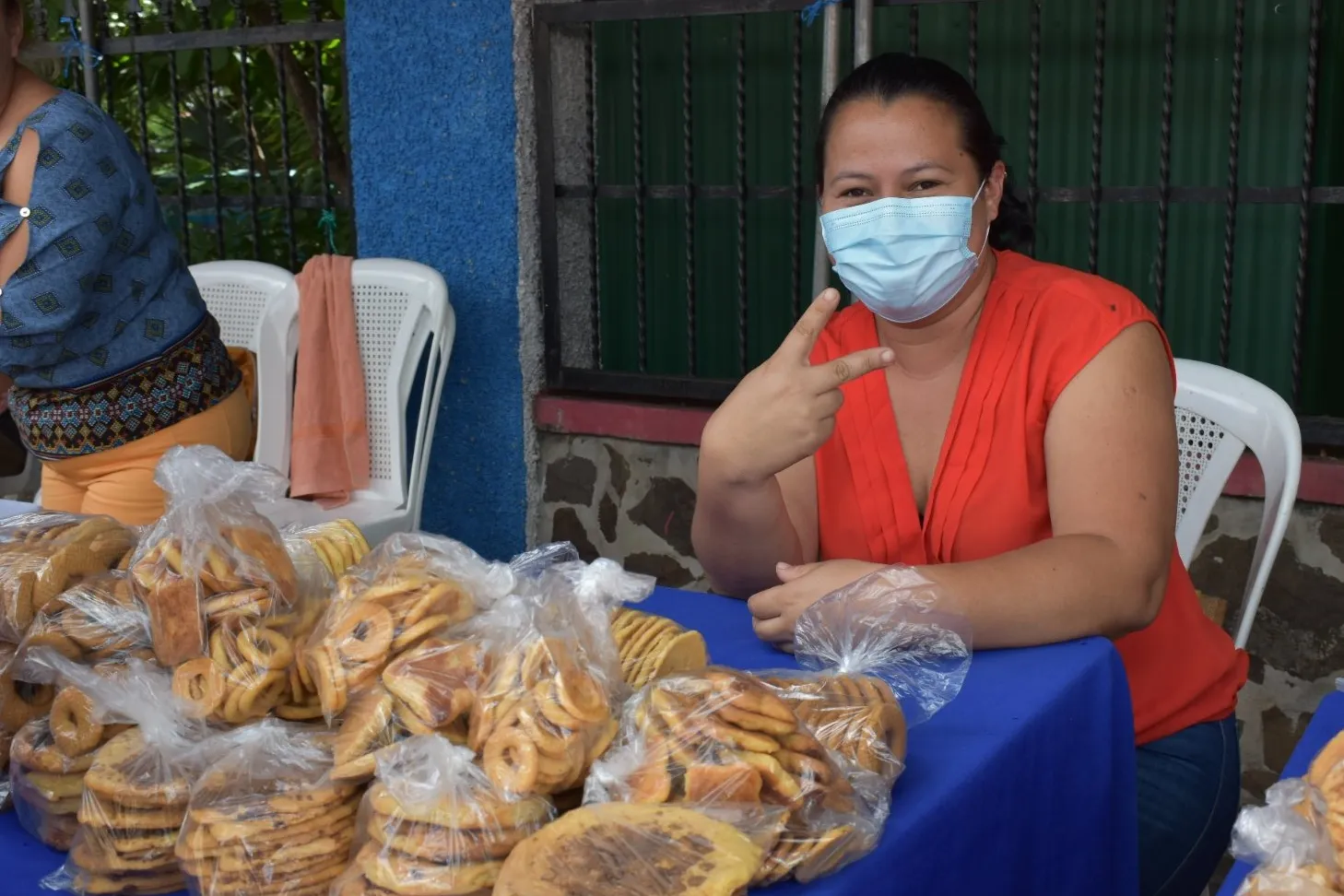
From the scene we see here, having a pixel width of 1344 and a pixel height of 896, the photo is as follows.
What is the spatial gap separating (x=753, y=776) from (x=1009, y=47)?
323cm

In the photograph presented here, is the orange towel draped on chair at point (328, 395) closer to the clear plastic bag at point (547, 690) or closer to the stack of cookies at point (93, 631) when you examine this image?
the stack of cookies at point (93, 631)

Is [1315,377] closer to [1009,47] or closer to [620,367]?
[1009,47]

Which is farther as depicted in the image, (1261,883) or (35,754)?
(35,754)

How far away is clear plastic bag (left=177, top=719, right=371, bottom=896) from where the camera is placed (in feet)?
3.47

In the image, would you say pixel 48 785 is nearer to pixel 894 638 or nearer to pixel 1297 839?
pixel 894 638

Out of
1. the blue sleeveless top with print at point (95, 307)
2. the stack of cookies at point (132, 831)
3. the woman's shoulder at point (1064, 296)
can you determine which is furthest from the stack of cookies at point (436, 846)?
the blue sleeveless top with print at point (95, 307)

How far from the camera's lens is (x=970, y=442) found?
191 centimetres

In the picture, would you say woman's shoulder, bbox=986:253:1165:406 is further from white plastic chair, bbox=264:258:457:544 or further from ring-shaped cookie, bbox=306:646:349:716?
white plastic chair, bbox=264:258:457:544

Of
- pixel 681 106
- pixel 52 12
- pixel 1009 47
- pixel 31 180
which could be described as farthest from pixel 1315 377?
pixel 52 12

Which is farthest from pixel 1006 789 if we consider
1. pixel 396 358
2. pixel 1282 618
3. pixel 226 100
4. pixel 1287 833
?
pixel 226 100

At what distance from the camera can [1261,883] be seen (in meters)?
0.92

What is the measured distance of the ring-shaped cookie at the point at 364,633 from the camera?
1180mm

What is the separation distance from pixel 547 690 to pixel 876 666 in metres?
0.44

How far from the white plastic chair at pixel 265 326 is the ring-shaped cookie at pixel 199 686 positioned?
8.10ft
